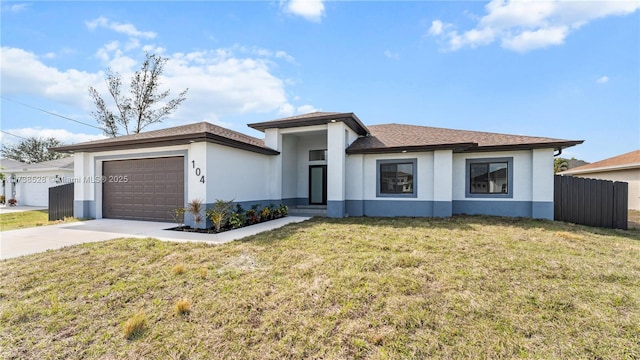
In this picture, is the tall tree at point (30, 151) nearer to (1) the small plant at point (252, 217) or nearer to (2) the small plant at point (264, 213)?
(2) the small plant at point (264, 213)

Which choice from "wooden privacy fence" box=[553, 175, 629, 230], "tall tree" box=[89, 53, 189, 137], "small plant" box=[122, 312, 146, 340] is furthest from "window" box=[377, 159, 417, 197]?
"tall tree" box=[89, 53, 189, 137]

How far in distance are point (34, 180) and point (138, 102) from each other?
9.61m

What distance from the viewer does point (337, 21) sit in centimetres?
1097

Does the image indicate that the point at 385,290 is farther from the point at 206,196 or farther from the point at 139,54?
the point at 139,54

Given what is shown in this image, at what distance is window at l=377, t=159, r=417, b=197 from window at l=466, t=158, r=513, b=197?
2.46m

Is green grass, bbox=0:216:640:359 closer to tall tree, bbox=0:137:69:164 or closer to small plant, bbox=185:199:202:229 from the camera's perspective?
small plant, bbox=185:199:202:229

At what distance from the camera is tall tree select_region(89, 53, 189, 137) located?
2248 centimetres

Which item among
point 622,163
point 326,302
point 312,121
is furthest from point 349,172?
point 622,163

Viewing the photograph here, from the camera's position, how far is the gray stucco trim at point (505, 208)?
10.4 meters

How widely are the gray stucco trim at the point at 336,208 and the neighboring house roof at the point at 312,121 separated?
11.1ft

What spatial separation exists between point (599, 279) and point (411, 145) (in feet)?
23.4

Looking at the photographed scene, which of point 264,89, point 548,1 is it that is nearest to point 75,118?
point 264,89

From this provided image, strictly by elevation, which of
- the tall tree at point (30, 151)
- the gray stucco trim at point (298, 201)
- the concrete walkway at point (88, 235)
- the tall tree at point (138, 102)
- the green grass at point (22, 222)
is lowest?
the green grass at point (22, 222)

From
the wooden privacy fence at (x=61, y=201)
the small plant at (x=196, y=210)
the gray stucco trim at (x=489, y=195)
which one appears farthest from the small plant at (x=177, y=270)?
the wooden privacy fence at (x=61, y=201)
